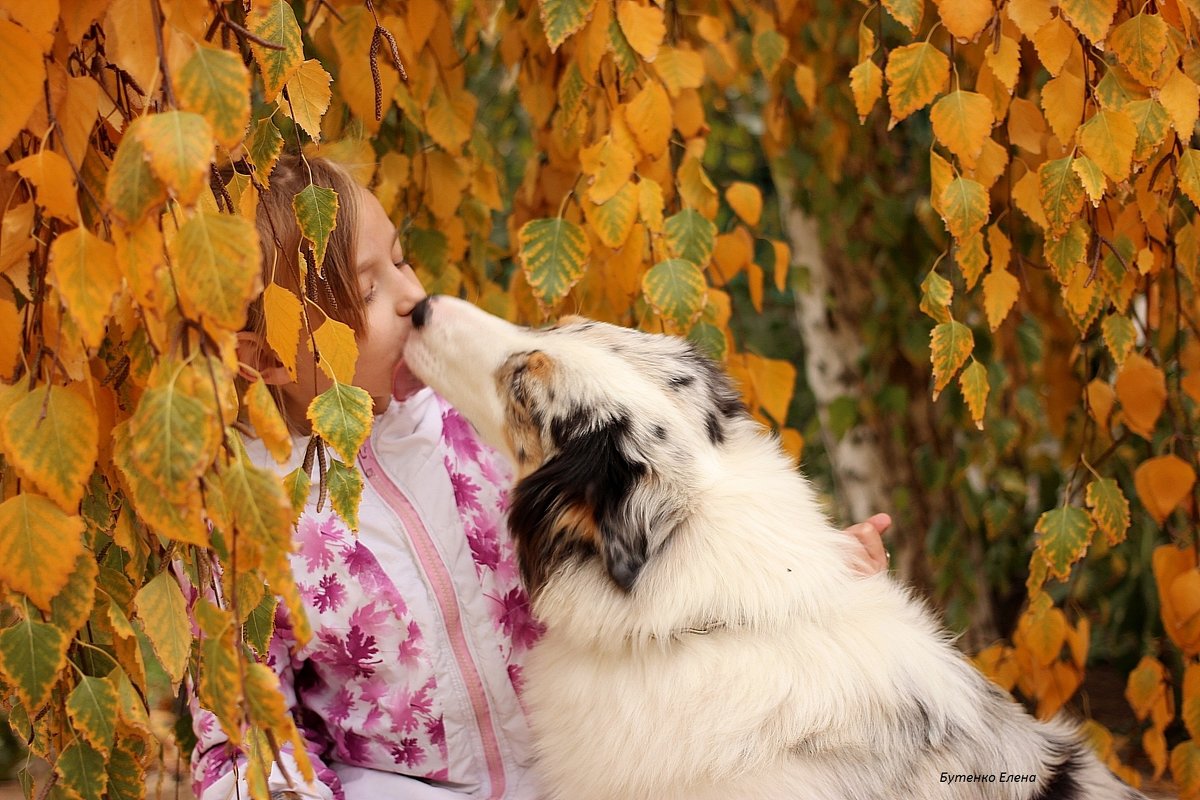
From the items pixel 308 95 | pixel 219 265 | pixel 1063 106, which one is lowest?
pixel 219 265

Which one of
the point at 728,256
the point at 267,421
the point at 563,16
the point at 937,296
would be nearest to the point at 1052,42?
the point at 937,296

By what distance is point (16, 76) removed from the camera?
1.05 m

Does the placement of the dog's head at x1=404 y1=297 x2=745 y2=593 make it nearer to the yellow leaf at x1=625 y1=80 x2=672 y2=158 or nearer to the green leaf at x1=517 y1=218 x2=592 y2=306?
the green leaf at x1=517 y1=218 x2=592 y2=306

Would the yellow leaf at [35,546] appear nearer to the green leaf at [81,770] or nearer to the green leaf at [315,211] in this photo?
the green leaf at [81,770]

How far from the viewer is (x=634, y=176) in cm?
209

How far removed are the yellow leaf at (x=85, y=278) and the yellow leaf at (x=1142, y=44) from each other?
150 centimetres

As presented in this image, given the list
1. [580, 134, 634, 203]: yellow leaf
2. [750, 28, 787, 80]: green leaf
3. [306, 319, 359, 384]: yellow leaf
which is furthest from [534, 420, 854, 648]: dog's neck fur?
[750, 28, 787, 80]: green leaf

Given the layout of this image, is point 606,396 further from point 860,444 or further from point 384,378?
point 860,444

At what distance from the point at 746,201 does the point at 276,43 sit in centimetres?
139

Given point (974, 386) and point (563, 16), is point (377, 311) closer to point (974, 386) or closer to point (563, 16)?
point (563, 16)

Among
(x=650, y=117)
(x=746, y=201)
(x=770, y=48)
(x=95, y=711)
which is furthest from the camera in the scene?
(x=770, y=48)

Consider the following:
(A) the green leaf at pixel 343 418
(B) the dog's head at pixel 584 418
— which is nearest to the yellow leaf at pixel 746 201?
(B) the dog's head at pixel 584 418

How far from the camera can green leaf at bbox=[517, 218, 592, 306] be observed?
1.91m

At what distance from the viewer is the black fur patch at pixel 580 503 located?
171cm
